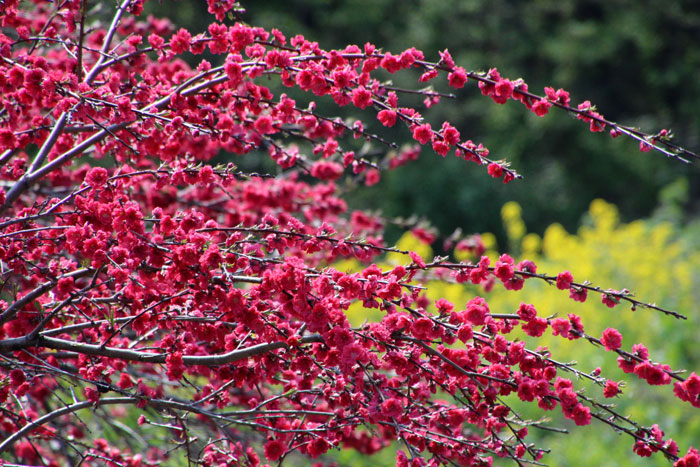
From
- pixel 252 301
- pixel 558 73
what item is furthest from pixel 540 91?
pixel 252 301

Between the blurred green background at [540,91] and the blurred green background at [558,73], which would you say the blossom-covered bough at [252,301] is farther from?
the blurred green background at [558,73]

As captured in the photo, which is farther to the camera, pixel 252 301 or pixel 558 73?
pixel 558 73

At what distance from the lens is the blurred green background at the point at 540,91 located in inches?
477

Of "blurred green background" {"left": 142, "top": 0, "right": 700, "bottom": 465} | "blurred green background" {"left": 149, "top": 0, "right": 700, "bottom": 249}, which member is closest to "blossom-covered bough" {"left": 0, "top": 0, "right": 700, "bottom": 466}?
"blurred green background" {"left": 142, "top": 0, "right": 700, "bottom": 465}

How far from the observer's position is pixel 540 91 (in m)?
14.1

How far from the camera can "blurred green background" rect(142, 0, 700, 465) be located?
12.1m

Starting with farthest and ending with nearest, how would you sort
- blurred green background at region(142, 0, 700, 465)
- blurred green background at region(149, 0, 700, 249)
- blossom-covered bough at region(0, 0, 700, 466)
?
blurred green background at region(149, 0, 700, 249) < blurred green background at region(142, 0, 700, 465) < blossom-covered bough at region(0, 0, 700, 466)

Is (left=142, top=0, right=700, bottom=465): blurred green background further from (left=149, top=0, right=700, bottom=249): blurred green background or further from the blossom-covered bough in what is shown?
the blossom-covered bough

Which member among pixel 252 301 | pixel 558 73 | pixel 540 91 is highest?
pixel 558 73

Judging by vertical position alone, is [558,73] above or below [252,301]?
above

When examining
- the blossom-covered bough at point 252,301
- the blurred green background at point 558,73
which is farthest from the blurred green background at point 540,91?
the blossom-covered bough at point 252,301

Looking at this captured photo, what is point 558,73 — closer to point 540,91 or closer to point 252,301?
point 540,91

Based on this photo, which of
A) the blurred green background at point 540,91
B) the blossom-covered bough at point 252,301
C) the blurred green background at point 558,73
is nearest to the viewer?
the blossom-covered bough at point 252,301

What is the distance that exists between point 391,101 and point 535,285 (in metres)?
6.50
